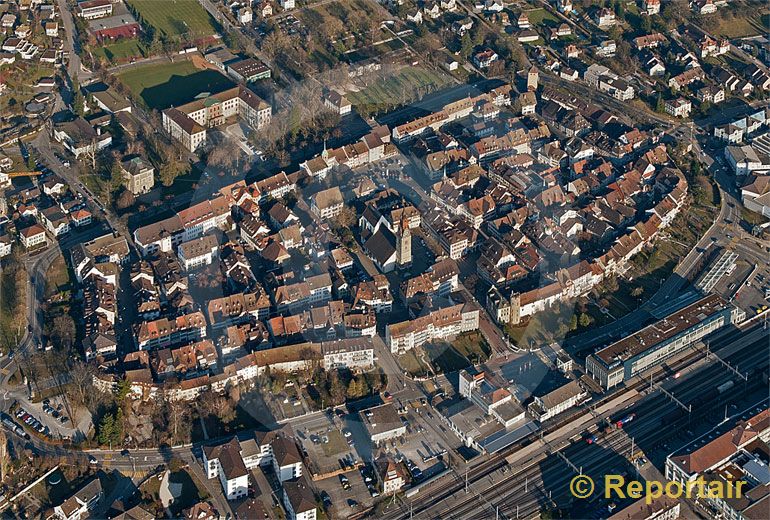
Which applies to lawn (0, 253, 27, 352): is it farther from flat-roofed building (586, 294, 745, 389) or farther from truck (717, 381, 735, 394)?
truck (717, 381, 735, 394)

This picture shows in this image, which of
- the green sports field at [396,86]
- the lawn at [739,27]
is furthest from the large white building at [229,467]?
the lawn at [739,27]

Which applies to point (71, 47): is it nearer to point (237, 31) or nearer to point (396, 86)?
point (237, 31)

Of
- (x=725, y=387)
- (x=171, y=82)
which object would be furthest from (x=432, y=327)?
(x=171, y=82)

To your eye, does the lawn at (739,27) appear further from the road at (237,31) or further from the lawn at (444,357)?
the lawn at (444,357)

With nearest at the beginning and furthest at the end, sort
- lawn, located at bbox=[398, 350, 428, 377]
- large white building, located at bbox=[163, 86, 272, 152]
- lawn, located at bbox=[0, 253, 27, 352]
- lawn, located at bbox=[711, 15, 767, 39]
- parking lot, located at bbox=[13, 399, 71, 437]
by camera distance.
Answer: parking lot, located at bbox=[13, 399, 71, 437]
lawn, located at bbox=[398, 350, 428, 377]
lawn, located at bbox=[0, 253, 27, 352]
large white building, located at bbox=[163, 86, 272, 152]
lawn, located at bbox=[711, 15, 767, 39]

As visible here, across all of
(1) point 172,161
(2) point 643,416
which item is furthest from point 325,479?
(1) point 172,161

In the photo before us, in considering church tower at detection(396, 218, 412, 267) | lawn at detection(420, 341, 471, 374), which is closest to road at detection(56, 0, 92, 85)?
church tower at detection(396, 218, 412, 267)
